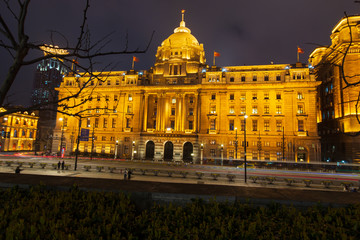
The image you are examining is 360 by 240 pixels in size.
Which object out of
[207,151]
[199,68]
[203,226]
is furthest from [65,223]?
[199,68]

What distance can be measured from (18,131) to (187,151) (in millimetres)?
64033

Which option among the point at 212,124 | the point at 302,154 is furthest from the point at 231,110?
the point at 302,154

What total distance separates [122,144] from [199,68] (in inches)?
1227

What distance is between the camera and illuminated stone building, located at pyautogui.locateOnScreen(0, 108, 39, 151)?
6831cm

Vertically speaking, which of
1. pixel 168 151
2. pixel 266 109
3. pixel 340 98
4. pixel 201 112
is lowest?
pixel 168 151

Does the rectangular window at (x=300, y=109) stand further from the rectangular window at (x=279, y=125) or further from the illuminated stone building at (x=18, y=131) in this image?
the illuminated stone building at (x=18, y=131)

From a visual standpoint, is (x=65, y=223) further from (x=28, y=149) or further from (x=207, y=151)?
(x=28, y=149)

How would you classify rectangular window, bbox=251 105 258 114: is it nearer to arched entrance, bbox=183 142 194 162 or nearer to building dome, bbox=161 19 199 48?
arched entrance, bbox=183 142 194 162

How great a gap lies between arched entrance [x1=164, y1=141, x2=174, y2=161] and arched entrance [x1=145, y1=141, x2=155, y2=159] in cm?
365

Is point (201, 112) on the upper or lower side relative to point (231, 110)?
lower

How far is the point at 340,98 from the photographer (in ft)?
161

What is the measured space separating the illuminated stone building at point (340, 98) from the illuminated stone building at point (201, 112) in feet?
17.8

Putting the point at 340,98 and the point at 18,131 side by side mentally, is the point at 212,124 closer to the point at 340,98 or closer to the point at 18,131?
the point at 340,98

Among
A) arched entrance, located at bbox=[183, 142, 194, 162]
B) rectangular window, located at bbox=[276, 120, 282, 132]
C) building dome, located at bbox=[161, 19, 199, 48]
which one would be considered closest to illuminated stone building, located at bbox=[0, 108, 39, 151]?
building dome, located at bbox=[161, 19, 199, 48]
